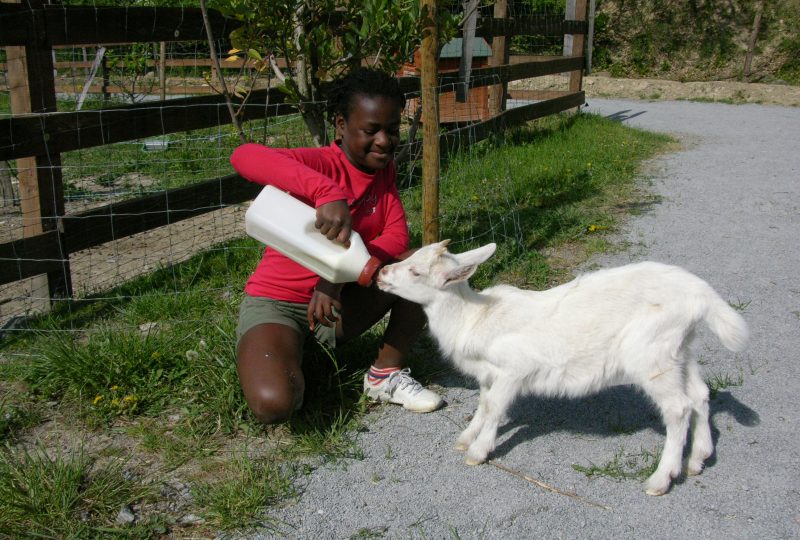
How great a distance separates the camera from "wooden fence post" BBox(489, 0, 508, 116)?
9156 millimetres

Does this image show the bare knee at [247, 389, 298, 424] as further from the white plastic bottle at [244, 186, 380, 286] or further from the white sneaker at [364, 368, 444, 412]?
the white sneaker at [364, 368, 444, 412]

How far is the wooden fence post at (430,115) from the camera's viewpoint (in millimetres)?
4012

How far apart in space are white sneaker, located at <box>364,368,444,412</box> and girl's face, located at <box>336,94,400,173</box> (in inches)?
40.4

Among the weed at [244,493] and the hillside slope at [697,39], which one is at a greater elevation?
the hillside slope at [697,39]

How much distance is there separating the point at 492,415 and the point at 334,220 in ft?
3.49

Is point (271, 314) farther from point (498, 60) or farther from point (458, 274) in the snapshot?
point (498, 60)

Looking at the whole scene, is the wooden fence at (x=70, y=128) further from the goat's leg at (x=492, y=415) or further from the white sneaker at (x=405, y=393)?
the goat's leg at (x=492, y=415)

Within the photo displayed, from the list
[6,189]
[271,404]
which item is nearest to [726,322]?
[271,404]

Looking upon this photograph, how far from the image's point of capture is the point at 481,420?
314 cm

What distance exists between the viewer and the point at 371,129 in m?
3.22

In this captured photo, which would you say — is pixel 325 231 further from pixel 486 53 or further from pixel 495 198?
pixel 486 53

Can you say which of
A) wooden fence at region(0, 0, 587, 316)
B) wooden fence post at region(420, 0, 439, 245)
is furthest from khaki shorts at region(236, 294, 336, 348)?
wooden fence at region(0, 0, 587, 316)

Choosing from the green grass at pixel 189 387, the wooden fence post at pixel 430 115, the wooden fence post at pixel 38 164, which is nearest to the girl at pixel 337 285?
the green grass at pixel 189 387

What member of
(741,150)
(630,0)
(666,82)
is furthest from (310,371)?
(630,0)
